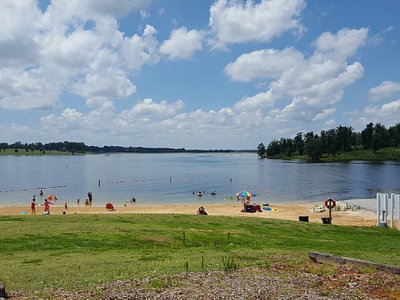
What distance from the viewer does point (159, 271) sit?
549 inches

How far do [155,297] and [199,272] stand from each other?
305cm

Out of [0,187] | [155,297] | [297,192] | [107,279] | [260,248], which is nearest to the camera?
[155,297]

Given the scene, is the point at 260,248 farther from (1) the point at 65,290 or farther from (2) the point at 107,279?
(1) the point at 65,290

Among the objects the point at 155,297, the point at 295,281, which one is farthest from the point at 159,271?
the point at 295,281

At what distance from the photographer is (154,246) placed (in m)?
20.3

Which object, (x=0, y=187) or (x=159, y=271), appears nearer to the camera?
(x=159, y=271)

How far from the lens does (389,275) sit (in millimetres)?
13148

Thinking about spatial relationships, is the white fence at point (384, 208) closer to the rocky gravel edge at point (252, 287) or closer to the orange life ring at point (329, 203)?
the orange life ring at point (329, 203)

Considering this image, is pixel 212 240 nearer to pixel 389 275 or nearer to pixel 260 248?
pixel 260 248

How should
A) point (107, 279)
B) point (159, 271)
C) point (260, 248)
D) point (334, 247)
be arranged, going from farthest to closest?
point (334, 247) → point (260, 248) → point (159, 271) → point (107, 279)

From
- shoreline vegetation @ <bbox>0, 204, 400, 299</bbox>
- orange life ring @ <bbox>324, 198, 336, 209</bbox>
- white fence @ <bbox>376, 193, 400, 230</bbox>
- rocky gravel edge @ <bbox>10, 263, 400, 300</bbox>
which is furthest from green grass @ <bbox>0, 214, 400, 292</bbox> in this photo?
orange life ring @ <bbox>324, 198, 336, 209</bbox>

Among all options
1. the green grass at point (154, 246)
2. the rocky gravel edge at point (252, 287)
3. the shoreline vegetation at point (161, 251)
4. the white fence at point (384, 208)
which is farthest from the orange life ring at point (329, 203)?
the rocky gravel edge at point (252, 287)

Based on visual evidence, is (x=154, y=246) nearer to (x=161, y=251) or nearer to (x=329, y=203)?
(x=161, y=251)

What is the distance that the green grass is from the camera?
1416 centimetres
